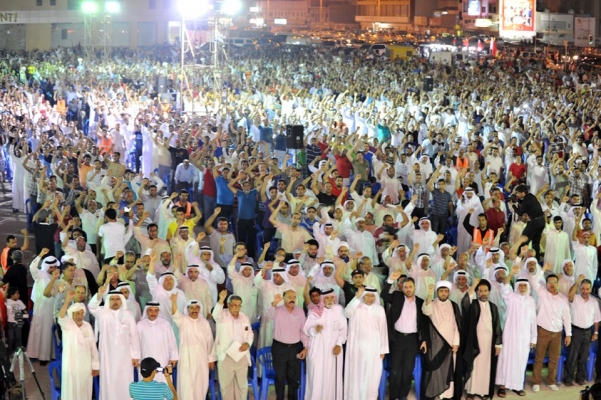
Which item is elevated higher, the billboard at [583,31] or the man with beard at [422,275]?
the billboard at [583,31]

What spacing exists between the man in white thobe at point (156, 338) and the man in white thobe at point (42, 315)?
52.1 inches

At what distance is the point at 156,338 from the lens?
378 inches

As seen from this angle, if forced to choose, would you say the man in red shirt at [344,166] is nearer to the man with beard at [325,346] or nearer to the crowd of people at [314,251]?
the crowd of people at [314,251]

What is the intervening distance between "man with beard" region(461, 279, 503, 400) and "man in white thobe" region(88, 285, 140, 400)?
3093 mm

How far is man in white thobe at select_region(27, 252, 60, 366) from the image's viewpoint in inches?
414

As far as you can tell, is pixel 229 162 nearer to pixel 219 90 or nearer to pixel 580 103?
pixel 580 103

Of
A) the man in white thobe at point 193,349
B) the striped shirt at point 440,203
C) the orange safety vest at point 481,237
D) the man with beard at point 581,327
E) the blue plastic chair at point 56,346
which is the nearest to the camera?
the man in white thobe at point 193,349

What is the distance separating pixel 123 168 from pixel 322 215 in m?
4.17

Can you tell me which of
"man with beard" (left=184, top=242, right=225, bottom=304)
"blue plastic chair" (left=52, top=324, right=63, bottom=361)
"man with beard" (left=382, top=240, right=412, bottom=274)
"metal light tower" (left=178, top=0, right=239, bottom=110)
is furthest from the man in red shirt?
"metal light tower" (left=178, top=0, right=239, bottom=110)

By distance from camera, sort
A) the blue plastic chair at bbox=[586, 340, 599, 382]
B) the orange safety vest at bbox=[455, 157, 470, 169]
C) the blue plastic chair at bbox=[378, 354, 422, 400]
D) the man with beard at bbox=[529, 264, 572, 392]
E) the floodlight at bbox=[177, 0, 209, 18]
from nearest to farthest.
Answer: the blue plastic chair at bbox=[378, 354, 422, 400]
the man with beard at bbox=[529, 264, 572, 392]
the blue plastic chair at bbox=[586, 340, 599, 382]
the orange safety vest at bbox=[455, 157, 470, 169]
the floodlight at bbox=[177, 0, 209, 18]

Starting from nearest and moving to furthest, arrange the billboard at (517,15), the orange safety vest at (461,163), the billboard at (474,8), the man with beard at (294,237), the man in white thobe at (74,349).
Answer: the man in white thobe at (74,349), the man with beard at (294,237), the orange safety vest at (461,163), the billboard at (517,15), the billboard at (474,8)

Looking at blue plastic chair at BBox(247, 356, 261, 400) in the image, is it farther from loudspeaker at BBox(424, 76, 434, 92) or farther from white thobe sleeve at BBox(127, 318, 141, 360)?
loudspeaker at BBox(424, 76, 434, 92)

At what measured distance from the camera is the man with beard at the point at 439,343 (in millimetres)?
10141

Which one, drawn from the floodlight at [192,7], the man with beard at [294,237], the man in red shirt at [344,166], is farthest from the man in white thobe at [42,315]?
the floodlight at [192,7]
